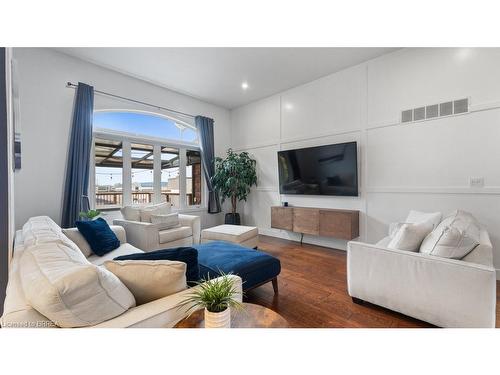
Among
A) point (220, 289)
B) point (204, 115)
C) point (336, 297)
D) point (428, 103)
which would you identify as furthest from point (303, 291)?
point (204, 115)

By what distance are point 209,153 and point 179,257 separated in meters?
3.98

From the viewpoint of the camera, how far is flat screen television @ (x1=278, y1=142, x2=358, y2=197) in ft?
11.8

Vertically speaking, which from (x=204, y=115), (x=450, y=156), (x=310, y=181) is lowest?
(x=310, y=181)

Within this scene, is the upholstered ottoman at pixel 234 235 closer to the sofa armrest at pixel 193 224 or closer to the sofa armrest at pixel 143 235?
the sofa armrest at pixel 193 224

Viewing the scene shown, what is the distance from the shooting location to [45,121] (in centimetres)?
301

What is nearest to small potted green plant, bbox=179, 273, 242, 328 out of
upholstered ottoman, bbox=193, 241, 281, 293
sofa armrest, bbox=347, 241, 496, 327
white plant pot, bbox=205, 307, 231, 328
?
white plant pot, bbox=205, 307, 231, 328

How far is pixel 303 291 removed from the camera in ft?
7.68

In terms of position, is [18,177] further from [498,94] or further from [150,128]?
[498,94]

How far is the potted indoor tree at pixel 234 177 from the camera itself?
4.78 meters

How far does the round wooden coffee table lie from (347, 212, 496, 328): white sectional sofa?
1334mm

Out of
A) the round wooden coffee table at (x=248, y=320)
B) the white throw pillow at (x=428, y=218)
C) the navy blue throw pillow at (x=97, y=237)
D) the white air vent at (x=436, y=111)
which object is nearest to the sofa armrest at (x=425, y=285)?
the white throw pillow at (x=428, y=218)

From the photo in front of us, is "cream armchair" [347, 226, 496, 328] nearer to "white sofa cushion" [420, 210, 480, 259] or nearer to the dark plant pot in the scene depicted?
"white sofa cushion" [420, 210, 480, 259]
